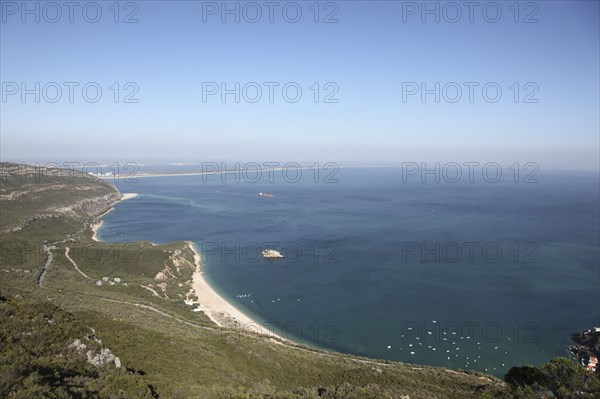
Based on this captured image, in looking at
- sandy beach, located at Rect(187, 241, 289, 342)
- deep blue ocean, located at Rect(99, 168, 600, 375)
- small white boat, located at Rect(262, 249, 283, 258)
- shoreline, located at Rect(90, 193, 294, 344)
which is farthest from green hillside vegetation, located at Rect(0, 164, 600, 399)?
small white boat, located at Rect(262, 249, 283, 258)

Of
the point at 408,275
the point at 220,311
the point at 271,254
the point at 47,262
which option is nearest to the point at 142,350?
the point at 220,311

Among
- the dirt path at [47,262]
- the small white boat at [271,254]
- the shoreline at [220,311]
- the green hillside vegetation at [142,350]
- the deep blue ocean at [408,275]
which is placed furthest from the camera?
the small white boat at [271,254]

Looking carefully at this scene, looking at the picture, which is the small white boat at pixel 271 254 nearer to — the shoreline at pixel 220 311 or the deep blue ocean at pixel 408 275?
the deep blue ocean at pixel 408 275

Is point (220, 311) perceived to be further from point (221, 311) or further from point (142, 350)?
point (142, 350)

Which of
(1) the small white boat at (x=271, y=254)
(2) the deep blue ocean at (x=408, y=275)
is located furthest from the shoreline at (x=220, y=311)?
(1) the small white boat at (x=271, y=254)

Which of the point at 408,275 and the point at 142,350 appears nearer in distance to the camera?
the point at 142,350

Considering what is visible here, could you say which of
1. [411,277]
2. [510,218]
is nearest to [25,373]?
[411,277]
